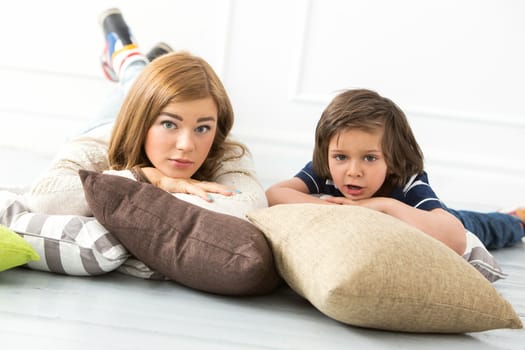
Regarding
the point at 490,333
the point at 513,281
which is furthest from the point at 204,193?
the point at 513,281

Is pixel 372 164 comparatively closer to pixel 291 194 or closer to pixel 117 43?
pixel 291 194

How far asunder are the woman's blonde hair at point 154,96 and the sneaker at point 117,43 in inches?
40.4

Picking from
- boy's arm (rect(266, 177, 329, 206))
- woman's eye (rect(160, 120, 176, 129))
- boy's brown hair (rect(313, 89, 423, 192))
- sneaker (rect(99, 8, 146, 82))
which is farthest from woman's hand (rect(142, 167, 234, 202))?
sneaker (rect(99, 8, 146, 82))

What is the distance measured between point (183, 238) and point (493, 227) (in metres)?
1.25

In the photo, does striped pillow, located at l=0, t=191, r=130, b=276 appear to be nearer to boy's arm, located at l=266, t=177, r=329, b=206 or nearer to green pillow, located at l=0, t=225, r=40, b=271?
green pillow, located at l=0, t=225, r=40, b=271

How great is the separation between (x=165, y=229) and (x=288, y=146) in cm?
213

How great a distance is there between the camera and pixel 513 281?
1751 mm

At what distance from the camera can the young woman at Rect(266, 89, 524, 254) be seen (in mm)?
1657

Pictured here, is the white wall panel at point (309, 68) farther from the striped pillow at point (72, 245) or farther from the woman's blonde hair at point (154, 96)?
the striped pillow at point (72, 245)

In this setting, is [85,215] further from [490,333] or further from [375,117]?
[490,333]

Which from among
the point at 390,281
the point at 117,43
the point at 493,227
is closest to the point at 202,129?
the point at 390,281

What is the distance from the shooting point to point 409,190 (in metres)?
1.79

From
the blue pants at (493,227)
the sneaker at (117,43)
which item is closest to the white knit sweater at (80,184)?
the blue pants at (493,227)

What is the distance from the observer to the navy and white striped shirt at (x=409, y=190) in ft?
5.65
